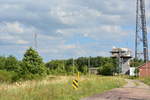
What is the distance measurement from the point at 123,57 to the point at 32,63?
81060 millimetres

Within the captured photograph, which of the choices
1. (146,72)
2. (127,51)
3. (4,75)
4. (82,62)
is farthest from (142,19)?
(4,75)

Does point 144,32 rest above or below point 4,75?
above

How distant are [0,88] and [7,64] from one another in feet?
258

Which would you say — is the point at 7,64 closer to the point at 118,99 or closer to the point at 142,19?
the point at 142,19

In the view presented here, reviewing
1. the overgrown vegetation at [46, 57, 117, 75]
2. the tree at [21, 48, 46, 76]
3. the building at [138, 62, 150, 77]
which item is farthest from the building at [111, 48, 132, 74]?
the tree at [21, 48, 46, 76]

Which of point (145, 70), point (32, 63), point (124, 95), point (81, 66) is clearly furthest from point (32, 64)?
point (81, 66)

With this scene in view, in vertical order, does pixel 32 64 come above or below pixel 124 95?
above

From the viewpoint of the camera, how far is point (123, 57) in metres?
133

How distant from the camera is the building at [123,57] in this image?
420 ft

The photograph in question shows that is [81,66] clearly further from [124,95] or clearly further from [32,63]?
[124,95]

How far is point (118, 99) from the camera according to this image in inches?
773

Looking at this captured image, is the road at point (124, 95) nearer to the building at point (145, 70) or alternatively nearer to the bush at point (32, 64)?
the bush at point (32, 64)

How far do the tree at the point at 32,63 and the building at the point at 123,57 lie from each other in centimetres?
6944

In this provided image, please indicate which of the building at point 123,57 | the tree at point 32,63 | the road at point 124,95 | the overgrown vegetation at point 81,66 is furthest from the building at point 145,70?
the road at point 124,95
